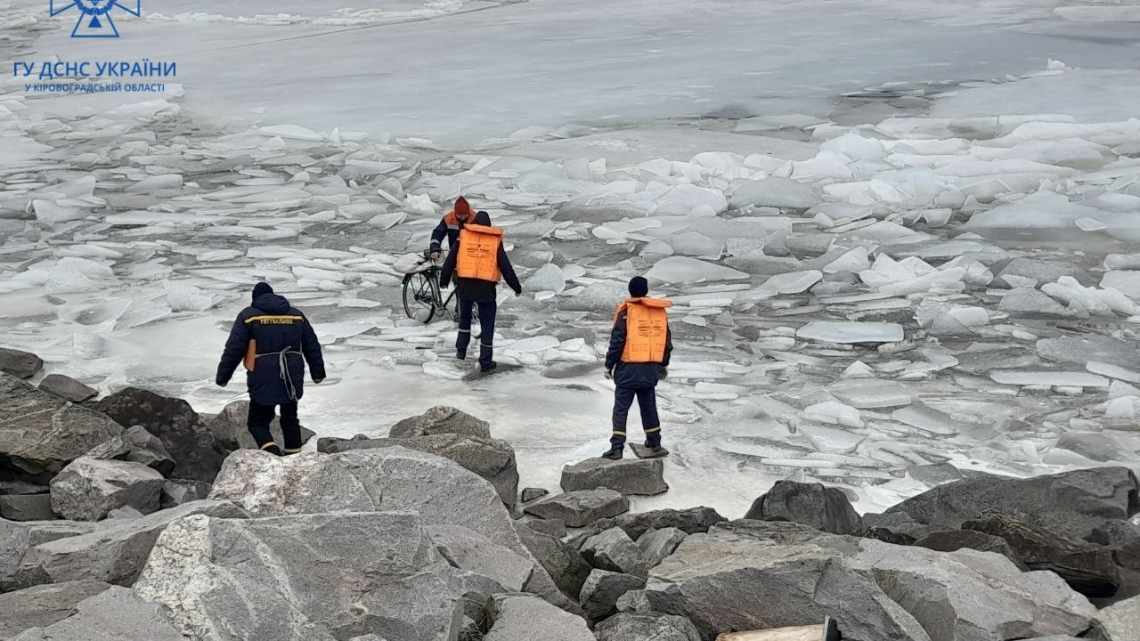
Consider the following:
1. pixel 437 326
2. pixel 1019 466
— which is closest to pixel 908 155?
pixel 437 326

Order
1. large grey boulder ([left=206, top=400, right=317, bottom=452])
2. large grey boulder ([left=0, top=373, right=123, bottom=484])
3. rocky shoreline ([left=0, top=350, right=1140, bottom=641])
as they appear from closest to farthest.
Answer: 1. rocky shoreline ([left=0, top=350, right=1140, bottom=641])
2. large grey boulder ([left=0, top=373, right=123, bottom=484])
3. large grey boulder ([left=206, top=400, right=317, bottom=452])

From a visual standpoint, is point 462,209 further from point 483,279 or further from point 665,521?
point 665,521

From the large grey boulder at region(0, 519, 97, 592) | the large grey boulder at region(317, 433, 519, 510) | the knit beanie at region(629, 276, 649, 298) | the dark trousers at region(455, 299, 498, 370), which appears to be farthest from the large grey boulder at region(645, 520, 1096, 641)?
the dark trousers at region(455, 299, 498, 370)

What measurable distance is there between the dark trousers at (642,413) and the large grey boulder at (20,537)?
3.39 metres

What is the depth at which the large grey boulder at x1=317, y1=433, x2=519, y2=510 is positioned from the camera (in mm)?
7246

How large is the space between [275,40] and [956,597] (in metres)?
25.3

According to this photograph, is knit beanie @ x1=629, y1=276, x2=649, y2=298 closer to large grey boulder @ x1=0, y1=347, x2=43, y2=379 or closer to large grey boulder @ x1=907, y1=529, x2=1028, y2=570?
large grey boulder @ x1=907, y1=529, x2=1028, y2=570

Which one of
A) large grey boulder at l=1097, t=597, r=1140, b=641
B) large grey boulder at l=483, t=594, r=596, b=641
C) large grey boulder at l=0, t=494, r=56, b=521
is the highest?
large grey boulder at l=483, t=594, r=596, b=641

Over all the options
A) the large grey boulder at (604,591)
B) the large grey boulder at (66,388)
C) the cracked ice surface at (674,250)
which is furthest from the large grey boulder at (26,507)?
the large grey boulder at (604,591)

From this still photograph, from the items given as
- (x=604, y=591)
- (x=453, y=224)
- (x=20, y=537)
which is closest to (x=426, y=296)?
(x=453, y=224)

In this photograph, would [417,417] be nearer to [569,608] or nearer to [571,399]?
[571,399]

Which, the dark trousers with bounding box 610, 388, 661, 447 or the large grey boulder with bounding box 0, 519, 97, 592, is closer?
the large grey boulder with bounding box 0, 519, 97, 592

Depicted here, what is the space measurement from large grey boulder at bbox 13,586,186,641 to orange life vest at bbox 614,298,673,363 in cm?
417

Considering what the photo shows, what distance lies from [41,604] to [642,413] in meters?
4.39
